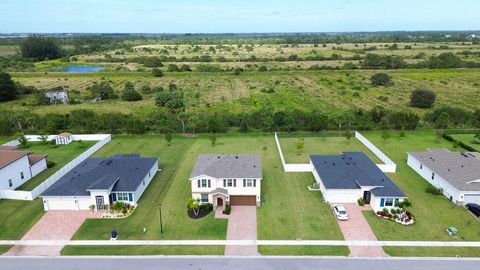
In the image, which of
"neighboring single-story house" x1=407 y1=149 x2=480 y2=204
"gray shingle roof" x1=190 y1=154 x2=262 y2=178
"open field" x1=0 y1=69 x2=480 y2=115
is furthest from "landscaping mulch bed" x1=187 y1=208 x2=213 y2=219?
"open field" x1=0 y1=69 x2=480 y2=115

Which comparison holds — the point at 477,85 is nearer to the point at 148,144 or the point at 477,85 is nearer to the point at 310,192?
the point at 310,192

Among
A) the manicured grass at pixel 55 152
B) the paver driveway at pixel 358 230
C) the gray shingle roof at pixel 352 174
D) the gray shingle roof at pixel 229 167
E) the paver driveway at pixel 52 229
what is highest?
the gray shingle roof at pixel 229 167

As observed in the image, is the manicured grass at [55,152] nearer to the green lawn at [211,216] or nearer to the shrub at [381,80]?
the green lawn at [211,216]

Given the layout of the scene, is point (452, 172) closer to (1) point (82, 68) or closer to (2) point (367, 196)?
(2) point (367, 196)

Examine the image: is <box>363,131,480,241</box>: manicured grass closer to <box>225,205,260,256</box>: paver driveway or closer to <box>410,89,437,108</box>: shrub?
<box>225,205,260,256</box>: paver driveway

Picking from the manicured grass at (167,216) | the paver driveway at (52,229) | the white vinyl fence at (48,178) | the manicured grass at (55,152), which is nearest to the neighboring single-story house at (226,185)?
the manicured grass at (167,216)
